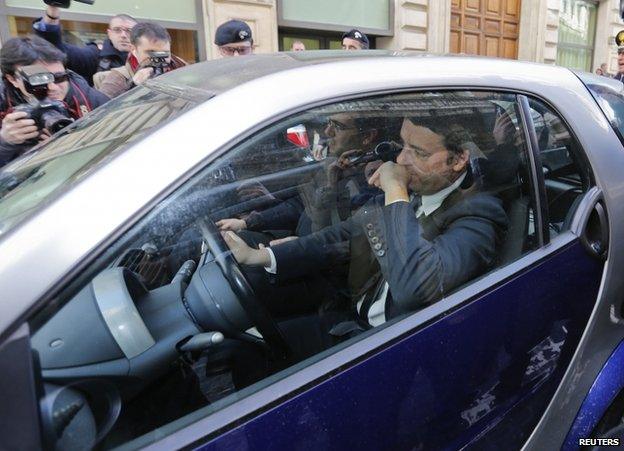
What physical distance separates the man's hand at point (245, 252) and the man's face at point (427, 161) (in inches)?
18.7

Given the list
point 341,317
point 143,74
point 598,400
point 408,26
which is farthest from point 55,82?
point 408,26

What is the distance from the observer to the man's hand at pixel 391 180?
1229 mm

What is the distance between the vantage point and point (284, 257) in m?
1.45

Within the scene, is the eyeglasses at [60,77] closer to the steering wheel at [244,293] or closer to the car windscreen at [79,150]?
the car windscreen at [79,150]

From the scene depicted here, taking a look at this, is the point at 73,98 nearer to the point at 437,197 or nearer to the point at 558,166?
the point at 437,197

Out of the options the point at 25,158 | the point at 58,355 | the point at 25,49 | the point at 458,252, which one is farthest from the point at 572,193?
the point at 25,49

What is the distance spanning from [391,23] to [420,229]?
789 centimetres

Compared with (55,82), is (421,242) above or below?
below

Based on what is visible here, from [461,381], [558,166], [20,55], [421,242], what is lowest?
[461,381]

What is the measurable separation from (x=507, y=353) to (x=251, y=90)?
0.89 m

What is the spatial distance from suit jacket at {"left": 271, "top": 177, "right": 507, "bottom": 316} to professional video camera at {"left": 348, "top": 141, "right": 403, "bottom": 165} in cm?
10

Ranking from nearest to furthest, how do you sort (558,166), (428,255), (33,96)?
(428,255), (558,166), (33,96)

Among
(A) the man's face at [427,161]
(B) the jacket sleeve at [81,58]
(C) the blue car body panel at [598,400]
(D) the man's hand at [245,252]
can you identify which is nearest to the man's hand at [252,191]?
(D) the man's hand at [245,252]

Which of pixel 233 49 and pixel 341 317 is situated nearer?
pixel 341 317
